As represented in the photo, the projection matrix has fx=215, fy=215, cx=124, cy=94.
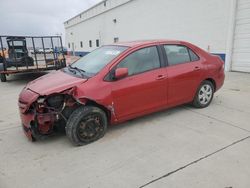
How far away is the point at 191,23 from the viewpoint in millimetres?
11508

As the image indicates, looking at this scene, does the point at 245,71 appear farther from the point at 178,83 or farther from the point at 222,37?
the point at 178,83

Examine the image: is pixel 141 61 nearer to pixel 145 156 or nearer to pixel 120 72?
pixel 120 72

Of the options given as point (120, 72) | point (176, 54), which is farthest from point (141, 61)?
point (176, 54)

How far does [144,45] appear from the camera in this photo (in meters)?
3.93

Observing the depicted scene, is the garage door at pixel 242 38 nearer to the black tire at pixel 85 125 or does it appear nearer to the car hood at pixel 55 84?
the black tire at pixel 85 125

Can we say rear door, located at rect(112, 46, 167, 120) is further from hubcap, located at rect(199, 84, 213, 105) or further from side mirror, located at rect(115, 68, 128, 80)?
hubcap, located at rect(199, 84, 213, 105)

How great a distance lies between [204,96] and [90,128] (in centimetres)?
273

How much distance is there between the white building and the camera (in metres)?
9.03

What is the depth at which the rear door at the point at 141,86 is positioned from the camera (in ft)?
11.6

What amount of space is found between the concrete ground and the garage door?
548 centimetres

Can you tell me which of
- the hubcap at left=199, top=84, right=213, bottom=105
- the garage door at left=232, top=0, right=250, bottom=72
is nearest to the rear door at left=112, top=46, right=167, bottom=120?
the hubcap at left=199, top=84, right=213, bottom=105

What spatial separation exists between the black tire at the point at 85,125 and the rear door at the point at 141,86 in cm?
33

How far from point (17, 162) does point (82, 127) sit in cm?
99

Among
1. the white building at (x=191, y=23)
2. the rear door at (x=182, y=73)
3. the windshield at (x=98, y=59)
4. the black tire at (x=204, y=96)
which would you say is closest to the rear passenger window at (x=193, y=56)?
the rear door at (x=182, y=73)
